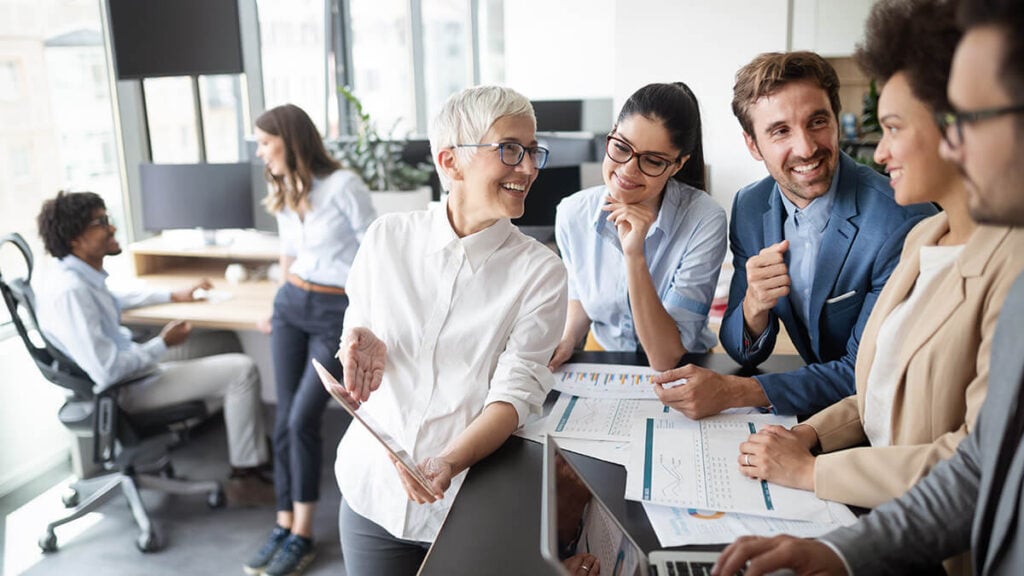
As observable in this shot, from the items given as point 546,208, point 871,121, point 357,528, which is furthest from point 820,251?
point 871,121

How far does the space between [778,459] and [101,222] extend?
2.70 metres

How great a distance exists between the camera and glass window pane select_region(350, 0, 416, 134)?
683 cm

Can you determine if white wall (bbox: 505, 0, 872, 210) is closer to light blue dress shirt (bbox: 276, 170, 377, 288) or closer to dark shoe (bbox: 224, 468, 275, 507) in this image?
light blue dress shirt (bbox: 276, 170, 377, 288)

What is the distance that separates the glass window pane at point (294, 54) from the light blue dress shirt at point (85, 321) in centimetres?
227

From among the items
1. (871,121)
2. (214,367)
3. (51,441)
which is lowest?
(51,441)

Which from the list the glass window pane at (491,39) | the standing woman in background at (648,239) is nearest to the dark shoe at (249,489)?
the standing woman in background at (648,239)

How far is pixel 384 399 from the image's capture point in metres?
1.56

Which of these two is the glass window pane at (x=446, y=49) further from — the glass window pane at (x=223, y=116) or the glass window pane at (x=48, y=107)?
the glass window pane at (x=48, y=107)

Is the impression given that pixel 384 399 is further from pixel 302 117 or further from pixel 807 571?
pixel 302 117

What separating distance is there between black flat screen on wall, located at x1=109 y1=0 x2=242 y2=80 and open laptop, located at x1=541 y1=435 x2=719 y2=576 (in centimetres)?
358

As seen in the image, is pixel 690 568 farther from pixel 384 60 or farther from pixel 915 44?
pixel 384 60

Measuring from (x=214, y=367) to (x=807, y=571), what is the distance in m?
2.88

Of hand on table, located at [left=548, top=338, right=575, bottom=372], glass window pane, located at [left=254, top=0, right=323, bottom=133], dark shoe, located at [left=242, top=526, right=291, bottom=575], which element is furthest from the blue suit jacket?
glass window pane, located at [left=254, top=0, right=323, bottom=133]

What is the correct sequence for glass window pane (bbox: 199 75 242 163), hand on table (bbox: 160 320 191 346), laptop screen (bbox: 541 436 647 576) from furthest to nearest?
glass window pane (bbox: 199 75 242 163), hand on table (bbox: 160 320 191 346), laptop screen (bbox: 541 436 647 576)
